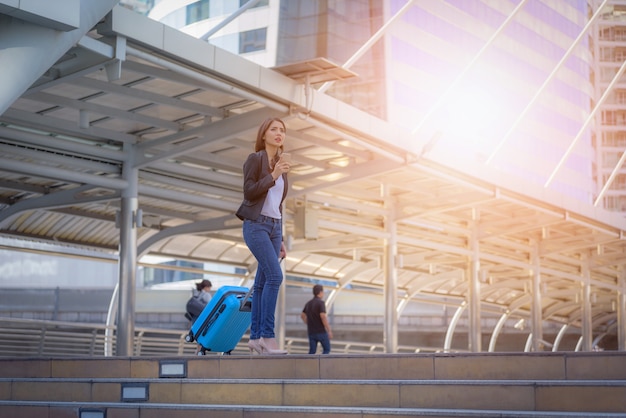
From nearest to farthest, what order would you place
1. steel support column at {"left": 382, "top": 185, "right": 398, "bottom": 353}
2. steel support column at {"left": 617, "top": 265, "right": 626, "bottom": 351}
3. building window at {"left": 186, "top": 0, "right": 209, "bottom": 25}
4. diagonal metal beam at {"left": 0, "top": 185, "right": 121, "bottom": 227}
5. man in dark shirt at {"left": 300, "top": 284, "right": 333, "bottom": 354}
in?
man in dark shirt at {"left": 300, "top": 284, "right": 333, "bottom": 354}
diagonal metal beam at {"left": 0, "top": 185, "right": 121, "bottom": 227}
steel support column at {"left": 382, "top": 185, "right": 398, "bottom": 353}
building window at {"left": 186, "top": 0, "right": 209, "bottom": 25}
steel support column at {"left": 617, "top": 265, "right": 626, "bottom": 351}

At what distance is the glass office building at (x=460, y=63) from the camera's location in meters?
29.0

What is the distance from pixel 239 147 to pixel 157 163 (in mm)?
1558

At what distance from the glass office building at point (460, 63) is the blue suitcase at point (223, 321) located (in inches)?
216

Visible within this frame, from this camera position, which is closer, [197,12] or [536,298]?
[197,12]

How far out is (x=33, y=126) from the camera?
49.1 feet

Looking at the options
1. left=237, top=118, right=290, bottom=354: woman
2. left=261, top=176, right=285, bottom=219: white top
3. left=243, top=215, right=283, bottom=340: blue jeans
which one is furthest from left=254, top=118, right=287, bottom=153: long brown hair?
left=243, top=215, right=283, bottom=340: blue jeans

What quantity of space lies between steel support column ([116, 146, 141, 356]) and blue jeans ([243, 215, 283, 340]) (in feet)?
28.2

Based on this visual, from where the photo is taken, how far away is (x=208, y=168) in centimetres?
1980

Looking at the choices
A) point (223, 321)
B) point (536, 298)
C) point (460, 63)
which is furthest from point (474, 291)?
point (223, 321)

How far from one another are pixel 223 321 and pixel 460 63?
112 feet

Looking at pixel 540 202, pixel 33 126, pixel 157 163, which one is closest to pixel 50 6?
pixel 33 126

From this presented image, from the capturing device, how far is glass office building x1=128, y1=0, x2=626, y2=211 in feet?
95.1

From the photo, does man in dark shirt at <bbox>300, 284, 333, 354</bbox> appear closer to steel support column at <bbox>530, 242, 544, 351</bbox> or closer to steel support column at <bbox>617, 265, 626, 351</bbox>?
steel support column at <bbox>530, 242, 544, 351</bbox>

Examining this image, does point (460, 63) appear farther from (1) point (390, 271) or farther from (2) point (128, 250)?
(2) point (128, 250)
